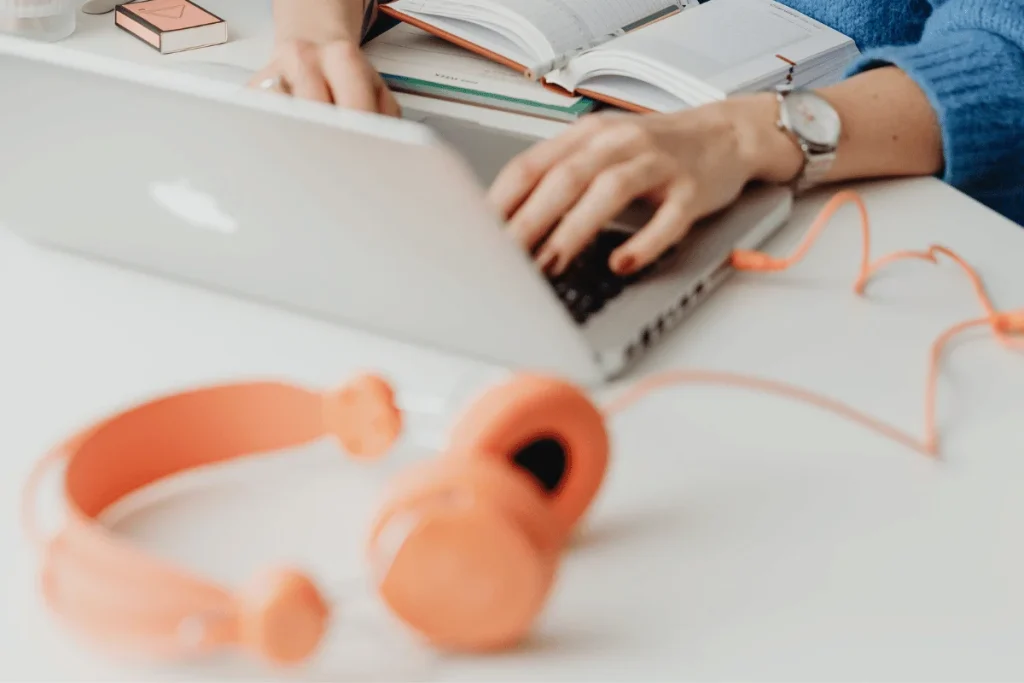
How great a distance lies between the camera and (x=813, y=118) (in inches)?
33.7

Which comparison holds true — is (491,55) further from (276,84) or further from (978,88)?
(978,88)

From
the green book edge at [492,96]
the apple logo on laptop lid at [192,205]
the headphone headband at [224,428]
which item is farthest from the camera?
the green book edge at [492,96]

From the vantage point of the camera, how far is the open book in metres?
0.96

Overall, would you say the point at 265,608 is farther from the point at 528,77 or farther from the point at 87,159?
the point at 528,77

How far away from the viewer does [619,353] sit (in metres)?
0.61

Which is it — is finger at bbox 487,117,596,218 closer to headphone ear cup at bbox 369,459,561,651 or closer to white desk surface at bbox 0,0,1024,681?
white desk surface at bbox 0,0,1024,681

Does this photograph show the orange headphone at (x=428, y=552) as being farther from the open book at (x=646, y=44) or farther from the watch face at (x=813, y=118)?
the open book at (x=646, y=44)

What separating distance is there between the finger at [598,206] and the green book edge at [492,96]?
0.24m

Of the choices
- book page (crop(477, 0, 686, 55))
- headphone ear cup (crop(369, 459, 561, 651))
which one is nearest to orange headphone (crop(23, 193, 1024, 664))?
headphone ear cup (crop(369, 459, 561, 651))

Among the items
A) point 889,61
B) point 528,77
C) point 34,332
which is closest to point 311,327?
point 34,332

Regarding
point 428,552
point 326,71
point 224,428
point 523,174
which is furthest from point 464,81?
point 428,552

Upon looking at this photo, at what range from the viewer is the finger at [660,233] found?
68cm

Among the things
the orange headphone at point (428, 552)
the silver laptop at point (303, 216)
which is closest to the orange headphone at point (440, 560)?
the orange headphone at point (428, 552)

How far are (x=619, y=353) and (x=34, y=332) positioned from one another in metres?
0.35
